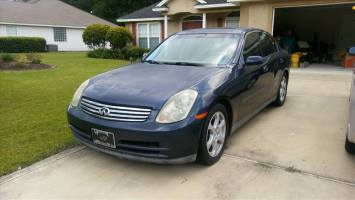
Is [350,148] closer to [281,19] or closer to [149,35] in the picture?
[281,19]

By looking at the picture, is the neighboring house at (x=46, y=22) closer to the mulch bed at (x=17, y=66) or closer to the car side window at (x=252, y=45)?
the mulch bed at (x=17, y=66)

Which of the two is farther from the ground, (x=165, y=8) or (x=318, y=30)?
(x=165, y=8)

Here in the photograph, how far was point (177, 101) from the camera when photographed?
3221 mm

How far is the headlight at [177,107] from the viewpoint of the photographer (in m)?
3.11

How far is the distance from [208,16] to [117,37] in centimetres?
571

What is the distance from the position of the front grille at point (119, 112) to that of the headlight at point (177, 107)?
0.16 meters

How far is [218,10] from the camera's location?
16.9 m

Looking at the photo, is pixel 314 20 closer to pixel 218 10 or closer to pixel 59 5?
pixel 218 10

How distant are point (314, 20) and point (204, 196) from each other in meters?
18.2

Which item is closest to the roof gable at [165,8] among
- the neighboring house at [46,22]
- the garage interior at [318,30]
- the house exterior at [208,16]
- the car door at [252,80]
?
the house exterior at [208,16]

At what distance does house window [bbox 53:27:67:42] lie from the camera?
3080cm

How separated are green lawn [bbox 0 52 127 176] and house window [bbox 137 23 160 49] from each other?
12177 mm

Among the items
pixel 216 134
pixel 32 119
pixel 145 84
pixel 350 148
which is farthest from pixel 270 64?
pixel 32 119

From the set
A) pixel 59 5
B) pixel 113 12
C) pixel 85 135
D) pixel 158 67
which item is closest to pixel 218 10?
pixel 158 67
